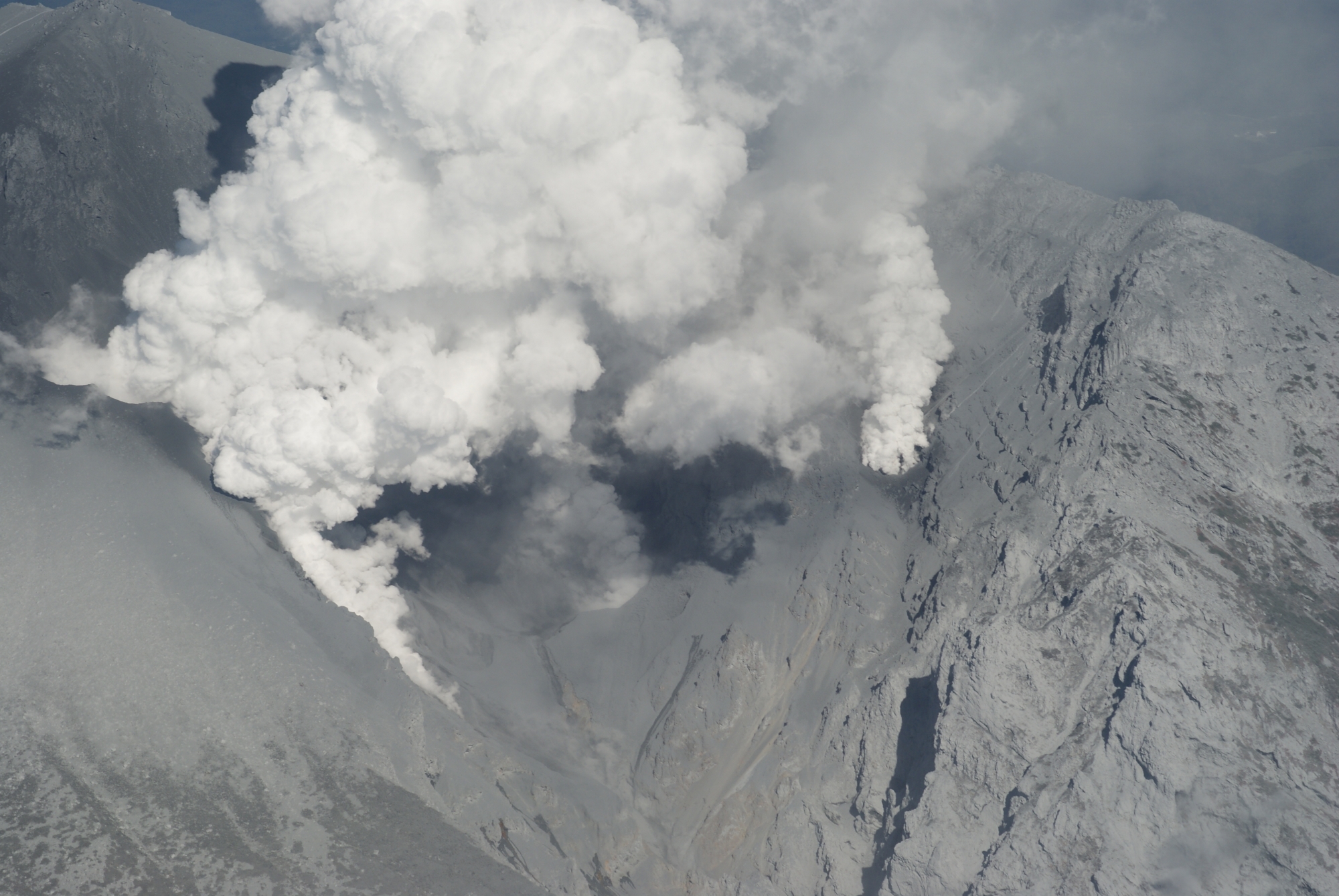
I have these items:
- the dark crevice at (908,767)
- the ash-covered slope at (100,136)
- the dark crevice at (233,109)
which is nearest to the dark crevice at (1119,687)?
the dark crevice at (908,767)

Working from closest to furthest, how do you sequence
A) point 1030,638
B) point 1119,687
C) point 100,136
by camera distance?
point 1119,687, point 1030,638, point 100,136

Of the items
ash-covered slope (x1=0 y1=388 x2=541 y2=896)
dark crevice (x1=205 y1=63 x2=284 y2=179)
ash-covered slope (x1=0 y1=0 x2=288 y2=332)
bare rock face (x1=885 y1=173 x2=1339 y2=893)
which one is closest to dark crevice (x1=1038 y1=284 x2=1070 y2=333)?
bare rock face (x1=885 y1=173 x2=1339 y2=893)

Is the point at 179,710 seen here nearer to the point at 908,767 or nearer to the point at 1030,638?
the point at 908,767

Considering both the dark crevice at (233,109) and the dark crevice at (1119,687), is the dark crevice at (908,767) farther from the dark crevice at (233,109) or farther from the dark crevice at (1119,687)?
the dark crevice at (233,109)

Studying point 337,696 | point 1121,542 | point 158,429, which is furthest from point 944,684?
point 158,429

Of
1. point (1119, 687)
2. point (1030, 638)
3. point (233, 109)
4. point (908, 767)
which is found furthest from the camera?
point (233, 109)

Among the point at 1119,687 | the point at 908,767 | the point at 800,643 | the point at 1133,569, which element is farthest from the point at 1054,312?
the point at 908,767

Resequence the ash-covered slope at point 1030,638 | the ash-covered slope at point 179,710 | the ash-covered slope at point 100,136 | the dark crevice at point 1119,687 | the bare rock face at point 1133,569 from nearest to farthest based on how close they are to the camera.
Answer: the ash-covered slope at point 179,710
the bare rock face at point 1133,569
the ash-covered slope at point 1030,638
the dark crevice at point 1119,687
the ash-covered slope at point 100,136
